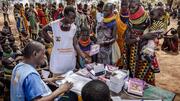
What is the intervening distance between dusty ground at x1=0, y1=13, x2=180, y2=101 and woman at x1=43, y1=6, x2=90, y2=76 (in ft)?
9.78

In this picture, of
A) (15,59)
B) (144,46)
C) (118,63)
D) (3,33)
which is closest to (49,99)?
(144,46)

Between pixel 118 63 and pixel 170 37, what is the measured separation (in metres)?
6.39

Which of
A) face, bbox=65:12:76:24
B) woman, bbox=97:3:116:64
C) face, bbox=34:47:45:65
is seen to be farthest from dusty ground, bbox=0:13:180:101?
face, bbox=34:47:45:65

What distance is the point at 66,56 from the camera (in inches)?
166

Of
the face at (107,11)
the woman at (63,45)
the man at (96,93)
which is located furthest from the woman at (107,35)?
the man at (96,93)

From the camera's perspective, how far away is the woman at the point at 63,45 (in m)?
4.07

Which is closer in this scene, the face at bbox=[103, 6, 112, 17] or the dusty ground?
the face at bbox=[103, 6, 112, 17]

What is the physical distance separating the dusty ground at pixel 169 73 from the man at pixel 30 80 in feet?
14.2

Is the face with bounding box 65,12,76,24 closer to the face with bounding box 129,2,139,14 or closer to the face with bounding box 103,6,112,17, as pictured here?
the face with bounding box 103,6,112,17

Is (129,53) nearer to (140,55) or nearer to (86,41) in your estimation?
(140,55)

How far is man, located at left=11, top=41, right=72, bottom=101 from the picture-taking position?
7.76 feet

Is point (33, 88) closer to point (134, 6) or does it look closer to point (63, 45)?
point (63, 45)

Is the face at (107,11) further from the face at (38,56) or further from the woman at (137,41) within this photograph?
the face at (38,56)

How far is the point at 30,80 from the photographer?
7.73ft
